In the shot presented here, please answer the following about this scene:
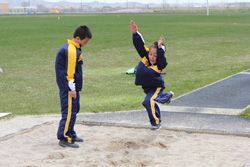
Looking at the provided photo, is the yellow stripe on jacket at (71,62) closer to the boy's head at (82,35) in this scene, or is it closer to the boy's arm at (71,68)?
the boy's arm at (71,68)

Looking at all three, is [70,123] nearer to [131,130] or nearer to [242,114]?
[131,130]

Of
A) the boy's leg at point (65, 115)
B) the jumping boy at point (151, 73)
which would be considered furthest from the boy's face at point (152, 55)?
the boy's leg at point (65, 115)

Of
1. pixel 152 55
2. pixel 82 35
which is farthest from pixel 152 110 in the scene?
pixel 82 35

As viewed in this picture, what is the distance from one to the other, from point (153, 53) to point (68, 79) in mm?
1463

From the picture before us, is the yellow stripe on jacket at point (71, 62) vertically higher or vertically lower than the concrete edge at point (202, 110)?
higher

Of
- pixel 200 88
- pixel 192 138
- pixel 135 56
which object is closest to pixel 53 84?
pixel 200 88

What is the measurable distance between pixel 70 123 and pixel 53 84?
637cm

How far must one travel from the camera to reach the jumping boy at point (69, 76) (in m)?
6.49

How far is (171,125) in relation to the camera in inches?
306

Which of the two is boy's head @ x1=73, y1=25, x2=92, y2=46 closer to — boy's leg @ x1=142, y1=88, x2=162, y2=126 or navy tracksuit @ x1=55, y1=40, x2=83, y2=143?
navy tracksuit @ x1=55, y1=40, x2=83, y2=143

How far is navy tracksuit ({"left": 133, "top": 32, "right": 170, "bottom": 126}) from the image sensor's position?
7.49 m

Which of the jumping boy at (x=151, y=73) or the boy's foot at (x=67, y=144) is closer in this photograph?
the boy's foot at (x=67, y=144)

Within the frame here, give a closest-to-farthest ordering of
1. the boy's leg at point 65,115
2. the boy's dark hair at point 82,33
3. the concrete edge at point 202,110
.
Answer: the boy's dark hair at point 82,33 → the boy's leg at point 65,115 → the concrete edge at point 202,110

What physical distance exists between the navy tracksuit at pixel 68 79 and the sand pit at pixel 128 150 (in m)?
0.27
